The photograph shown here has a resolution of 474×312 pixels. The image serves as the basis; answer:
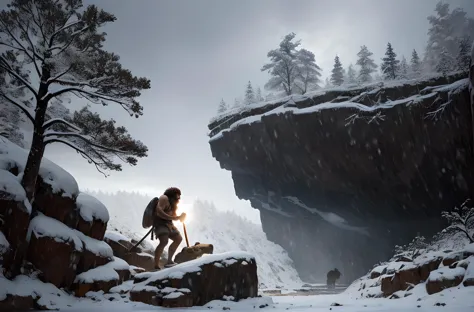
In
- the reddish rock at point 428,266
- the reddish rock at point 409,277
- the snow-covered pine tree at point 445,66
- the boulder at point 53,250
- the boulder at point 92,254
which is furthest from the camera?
the snow-covered pine tree at point 445,66

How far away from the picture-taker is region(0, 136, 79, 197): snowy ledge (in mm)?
7137

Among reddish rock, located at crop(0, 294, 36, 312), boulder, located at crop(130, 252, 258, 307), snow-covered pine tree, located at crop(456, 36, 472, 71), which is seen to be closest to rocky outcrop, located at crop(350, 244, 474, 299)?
boulder, located at crop(130, 252, 258, 307)

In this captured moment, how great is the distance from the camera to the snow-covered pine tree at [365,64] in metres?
31.9

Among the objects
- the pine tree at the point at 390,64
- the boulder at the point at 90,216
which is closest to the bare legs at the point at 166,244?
the boulder at the point at 90,216

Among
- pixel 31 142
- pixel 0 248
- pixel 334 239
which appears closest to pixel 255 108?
pixel 334 239

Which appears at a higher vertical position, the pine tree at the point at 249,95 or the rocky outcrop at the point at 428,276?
the pine tree at the point at 249,95

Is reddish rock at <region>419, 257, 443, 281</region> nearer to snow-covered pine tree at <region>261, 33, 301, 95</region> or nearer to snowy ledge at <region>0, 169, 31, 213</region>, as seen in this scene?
snowy ledge at <region>0, 169, 31, 213</region>

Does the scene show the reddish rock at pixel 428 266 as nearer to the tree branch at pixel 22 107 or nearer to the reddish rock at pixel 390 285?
the reddish rock at pixel 390 285

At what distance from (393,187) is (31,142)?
25.9 meters

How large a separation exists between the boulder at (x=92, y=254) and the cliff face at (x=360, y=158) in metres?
19.1

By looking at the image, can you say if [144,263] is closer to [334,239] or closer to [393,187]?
[393,187]

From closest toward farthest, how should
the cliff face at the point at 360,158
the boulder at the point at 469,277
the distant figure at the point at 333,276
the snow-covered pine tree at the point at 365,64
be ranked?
the boulder at the point at 469,277 < the cliff face at the point at 360,158 < the distant figure at the point at 333,276 < the snow-covered pine tree at the point at 365,64

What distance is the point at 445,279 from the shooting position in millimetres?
7273

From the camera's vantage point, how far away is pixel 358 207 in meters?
29.3
